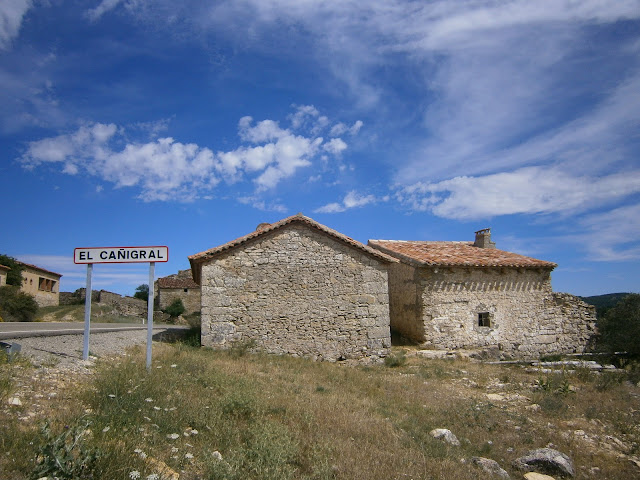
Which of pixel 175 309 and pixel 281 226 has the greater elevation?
pixel 281 226

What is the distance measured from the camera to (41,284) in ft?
131

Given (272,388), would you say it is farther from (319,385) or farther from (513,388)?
(513,388)

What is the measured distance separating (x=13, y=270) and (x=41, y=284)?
6.28m

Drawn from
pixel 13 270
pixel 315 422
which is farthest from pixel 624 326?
pixel 13 270

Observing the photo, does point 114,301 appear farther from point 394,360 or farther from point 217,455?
point 217,455

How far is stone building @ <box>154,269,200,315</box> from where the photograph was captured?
125ft

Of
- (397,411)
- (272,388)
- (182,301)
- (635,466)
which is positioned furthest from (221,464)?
(182,301)

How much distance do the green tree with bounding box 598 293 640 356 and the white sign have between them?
52.6ft

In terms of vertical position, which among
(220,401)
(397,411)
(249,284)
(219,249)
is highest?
(219,249)

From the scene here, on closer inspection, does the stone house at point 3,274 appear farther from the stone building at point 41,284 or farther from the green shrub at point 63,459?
the green shrub at point 63,459

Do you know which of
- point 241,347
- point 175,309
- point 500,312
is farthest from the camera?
point 175,309

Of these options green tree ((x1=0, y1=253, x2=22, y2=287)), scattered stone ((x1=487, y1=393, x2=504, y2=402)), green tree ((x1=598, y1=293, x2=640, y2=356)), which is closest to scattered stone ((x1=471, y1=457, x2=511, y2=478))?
scattered stone ((x1=487, y1=393, x2=504, y2=402))

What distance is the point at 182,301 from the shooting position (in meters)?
38.2

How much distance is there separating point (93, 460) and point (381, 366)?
1012 centimetres
